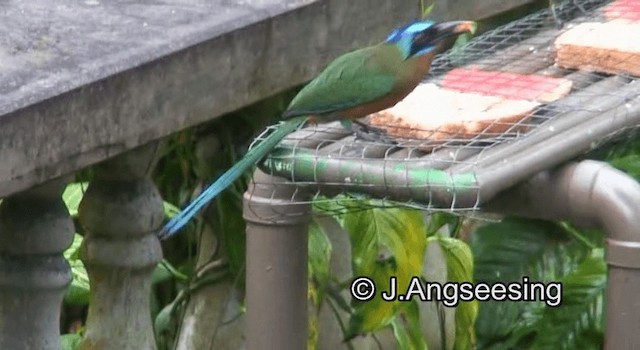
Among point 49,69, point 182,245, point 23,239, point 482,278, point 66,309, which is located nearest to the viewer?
point 49,69

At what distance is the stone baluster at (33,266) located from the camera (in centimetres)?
171

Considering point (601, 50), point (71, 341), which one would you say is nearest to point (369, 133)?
point (601, 50)

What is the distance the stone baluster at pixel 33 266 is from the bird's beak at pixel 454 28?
0.51 metres

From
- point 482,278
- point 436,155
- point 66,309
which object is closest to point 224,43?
point 436,155

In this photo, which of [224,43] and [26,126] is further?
[224,43]

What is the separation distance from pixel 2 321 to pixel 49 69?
15.5 inches

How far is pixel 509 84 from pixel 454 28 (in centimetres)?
17

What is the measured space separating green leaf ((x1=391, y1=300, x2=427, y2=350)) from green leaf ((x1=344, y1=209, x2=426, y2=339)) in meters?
0.11

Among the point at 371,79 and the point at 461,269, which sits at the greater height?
the point at 371,79

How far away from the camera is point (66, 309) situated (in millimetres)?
2734

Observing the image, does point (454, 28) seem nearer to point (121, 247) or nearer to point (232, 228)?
point (121, 247)

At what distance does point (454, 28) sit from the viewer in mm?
1617

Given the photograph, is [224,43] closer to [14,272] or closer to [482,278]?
[14,272]

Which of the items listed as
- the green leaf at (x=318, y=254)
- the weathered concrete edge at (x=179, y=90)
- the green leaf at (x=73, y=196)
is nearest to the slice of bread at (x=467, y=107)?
the weathered concrete edge at (x=179, y=90)
